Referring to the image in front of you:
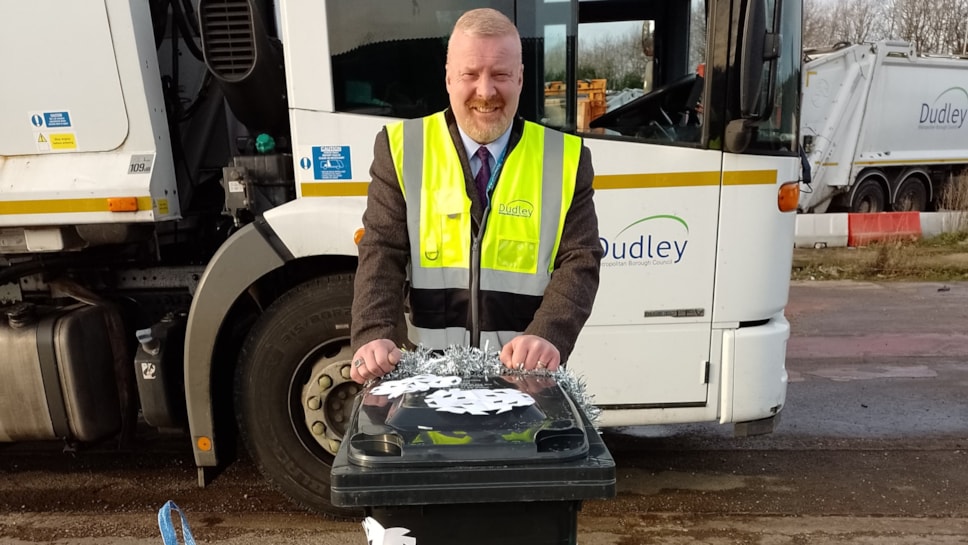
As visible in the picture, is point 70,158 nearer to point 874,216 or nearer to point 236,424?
point 236,424

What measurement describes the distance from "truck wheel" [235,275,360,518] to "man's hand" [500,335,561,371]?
156cm

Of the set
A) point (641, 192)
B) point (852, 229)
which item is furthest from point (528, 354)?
point (852, 229)

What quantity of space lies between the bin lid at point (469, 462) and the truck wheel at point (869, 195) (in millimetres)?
12328

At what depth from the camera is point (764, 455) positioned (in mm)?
3930

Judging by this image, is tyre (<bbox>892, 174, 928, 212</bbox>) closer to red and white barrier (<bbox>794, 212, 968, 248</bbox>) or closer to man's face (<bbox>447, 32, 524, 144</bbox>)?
red and white barrier (<bbox>794, 212, 968, 248</bbox>)

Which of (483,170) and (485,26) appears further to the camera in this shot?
(483,170)

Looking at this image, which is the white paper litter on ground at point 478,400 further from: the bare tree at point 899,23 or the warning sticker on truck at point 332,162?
the bare tree at point 899,23

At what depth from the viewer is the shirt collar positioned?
5.78 feet

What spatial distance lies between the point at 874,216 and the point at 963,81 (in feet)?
14.1

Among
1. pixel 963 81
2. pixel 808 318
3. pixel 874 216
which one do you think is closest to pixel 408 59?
pixel 808 318

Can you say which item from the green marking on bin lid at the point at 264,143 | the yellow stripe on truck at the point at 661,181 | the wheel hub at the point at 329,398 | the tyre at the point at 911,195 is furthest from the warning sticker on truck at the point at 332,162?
the tyre at the point at 911,195

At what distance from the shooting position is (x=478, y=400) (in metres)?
1.37

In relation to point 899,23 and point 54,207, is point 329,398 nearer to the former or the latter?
point 54,207

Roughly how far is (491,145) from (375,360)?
0.65 meters
